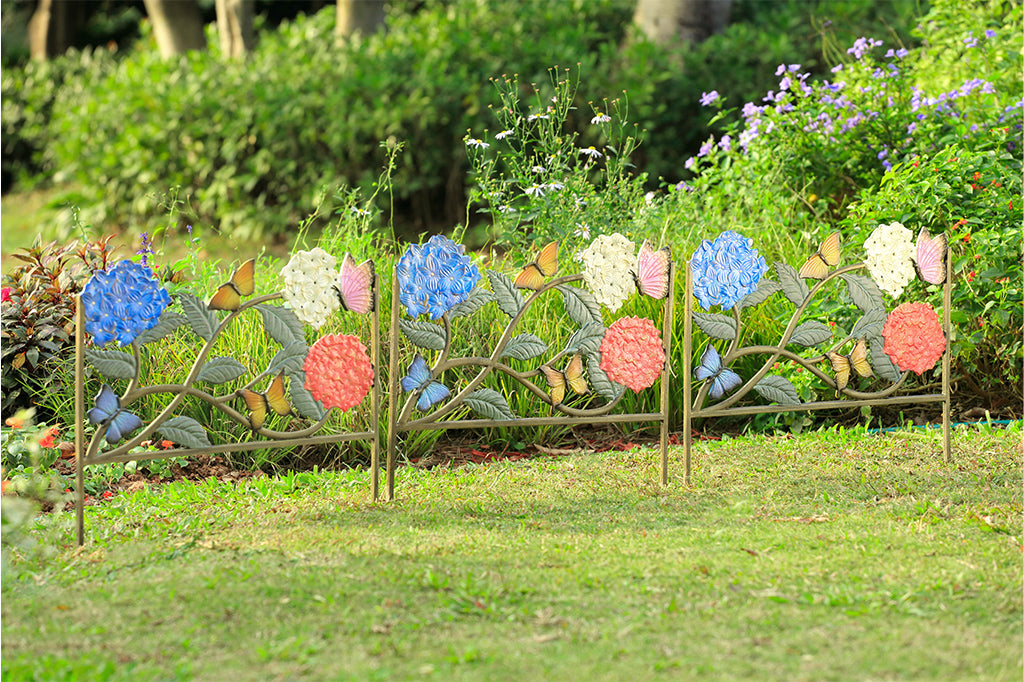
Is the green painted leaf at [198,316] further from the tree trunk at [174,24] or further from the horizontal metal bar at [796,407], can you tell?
the tree trunk at [174,24]

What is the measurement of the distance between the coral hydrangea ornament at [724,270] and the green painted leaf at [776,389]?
1.36 feet

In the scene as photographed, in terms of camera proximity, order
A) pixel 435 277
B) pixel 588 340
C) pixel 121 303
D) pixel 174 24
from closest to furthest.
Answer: pixel 121 303, pixel 435 277, pixel 588 340, pixel 174 24

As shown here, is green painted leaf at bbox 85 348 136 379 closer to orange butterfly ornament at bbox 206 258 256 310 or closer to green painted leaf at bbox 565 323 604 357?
orange butterfly ornament at bbox 206 258 256 310

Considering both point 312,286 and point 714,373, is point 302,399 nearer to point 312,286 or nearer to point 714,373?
point 312,286

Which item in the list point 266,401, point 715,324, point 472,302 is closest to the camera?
point 266,401

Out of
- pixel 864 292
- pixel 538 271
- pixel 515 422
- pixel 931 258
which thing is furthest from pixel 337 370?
pixel 931 258

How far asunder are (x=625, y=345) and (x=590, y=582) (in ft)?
4.69

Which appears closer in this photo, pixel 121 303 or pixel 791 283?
pixel 121 303

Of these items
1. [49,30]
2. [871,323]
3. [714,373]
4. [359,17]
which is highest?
[49,30]

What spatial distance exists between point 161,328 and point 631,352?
190cm

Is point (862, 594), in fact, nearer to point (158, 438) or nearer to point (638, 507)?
point (638, 507)

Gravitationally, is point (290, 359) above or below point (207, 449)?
above

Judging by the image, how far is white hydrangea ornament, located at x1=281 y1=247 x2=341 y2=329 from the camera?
3.71 meters

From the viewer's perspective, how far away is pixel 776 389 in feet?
14.5
